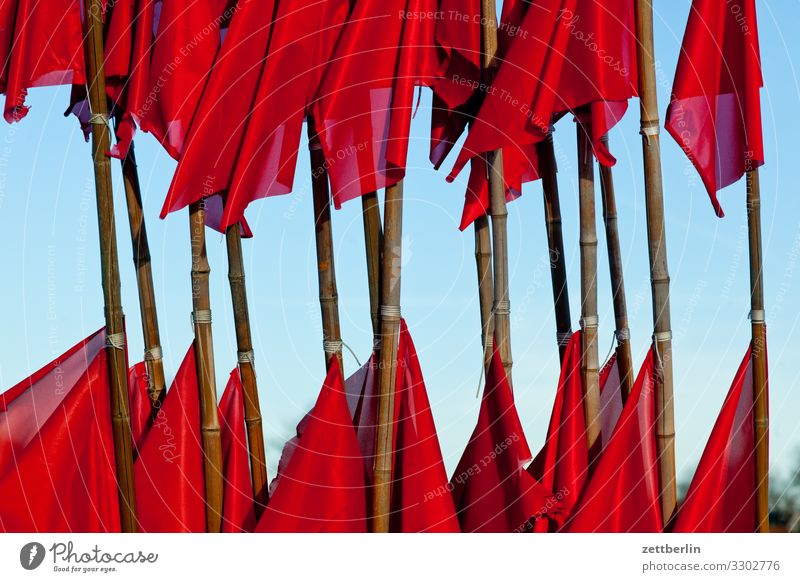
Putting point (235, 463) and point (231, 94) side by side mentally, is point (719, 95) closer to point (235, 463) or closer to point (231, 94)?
point (231, 94)

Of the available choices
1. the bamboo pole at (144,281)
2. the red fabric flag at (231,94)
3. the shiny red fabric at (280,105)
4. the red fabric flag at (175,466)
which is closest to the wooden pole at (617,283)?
the shiny red fabric at (280,105)

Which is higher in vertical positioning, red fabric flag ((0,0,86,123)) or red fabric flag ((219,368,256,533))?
red fabric flag ((0,0,86,123))

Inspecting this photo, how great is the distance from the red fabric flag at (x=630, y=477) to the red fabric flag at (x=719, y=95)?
0.92m

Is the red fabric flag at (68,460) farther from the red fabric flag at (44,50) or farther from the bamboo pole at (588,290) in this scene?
the bamboo pole at (588,290)

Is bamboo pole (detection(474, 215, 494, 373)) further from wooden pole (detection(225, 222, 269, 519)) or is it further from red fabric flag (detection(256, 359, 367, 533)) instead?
wooden pole (detection(225, 222, 269, 519))

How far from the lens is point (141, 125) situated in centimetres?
586

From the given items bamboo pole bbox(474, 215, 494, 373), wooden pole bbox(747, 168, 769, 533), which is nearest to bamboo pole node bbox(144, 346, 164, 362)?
bamboo pole bbox(474, 215, 494, 373)

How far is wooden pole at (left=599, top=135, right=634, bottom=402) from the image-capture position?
5.87 m

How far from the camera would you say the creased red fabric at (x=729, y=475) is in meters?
5.45

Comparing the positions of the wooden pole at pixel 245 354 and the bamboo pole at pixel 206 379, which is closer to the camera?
the bamboo pole at pixel 206 379
